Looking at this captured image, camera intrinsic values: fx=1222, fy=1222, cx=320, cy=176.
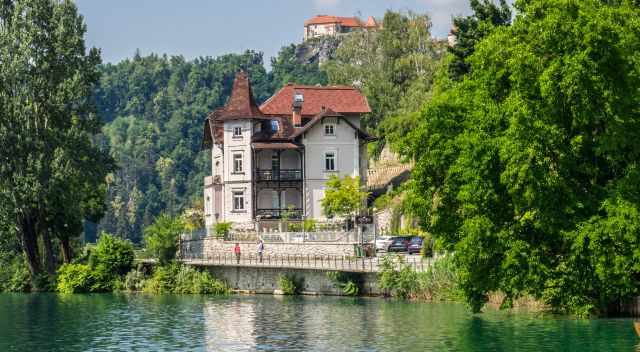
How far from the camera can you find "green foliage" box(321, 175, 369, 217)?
8500 centimetres

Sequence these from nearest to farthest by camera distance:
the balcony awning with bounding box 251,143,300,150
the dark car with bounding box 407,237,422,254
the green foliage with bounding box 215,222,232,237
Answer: the dark car with bounding box 407,237,422,254 → the green foliage with bounding box 215,222,232,237 → the balcony awning with bounding box 251,143,300,150

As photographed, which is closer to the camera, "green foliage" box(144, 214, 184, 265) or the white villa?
"green foliage" box(144, 214, 184, 265)

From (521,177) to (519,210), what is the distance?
230 cm

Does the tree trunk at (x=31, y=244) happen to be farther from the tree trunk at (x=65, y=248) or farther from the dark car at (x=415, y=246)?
the dark car at (x=415, y=246)

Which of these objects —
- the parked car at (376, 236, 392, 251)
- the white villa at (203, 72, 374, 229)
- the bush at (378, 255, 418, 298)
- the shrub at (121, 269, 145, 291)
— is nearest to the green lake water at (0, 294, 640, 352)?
the bush at (378, 255, 418, 298)

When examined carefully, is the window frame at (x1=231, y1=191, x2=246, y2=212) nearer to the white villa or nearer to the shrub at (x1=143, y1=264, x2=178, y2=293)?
the white villa

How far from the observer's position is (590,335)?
41.7m

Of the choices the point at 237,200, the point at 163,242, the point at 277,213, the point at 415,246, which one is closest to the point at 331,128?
the point at 277,213

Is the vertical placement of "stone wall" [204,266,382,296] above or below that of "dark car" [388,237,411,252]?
below

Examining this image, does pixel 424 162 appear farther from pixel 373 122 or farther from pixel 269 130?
pixel 373 122

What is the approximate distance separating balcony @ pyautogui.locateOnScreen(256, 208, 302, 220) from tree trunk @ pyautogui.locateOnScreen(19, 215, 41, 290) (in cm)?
1723

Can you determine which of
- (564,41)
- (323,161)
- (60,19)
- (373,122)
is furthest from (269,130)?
(564,41)

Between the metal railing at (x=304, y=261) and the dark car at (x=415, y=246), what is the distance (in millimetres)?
2424

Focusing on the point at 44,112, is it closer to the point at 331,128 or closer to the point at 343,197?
the point at 343,197
